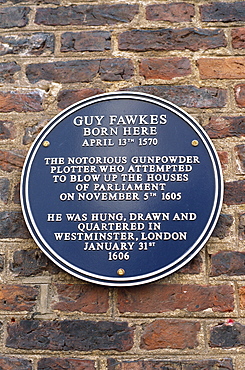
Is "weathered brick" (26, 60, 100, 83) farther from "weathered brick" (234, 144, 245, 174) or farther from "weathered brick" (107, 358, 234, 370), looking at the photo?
"weathered brick" (107, 358, 234, 370)

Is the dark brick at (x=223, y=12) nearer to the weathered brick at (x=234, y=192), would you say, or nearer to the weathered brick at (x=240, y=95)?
the weathered brick at (x=240, y=95)

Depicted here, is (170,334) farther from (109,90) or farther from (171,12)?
(171,12)

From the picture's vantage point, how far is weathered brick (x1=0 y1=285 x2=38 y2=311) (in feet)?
6.68

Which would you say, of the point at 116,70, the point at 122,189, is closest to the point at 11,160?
the point at 122,189

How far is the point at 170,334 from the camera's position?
1.95m

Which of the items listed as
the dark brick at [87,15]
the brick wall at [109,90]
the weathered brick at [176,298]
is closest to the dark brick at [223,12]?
the brick wall at [109,90]

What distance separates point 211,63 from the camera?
2268 mm

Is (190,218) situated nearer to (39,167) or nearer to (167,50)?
(39,167)

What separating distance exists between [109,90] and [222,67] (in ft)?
1.90

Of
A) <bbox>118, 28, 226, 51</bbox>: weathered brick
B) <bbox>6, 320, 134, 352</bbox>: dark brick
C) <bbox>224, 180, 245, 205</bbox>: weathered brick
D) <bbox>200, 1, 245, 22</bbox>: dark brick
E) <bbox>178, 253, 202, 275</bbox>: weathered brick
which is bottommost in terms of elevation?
<bbox>6, 320, 134, 352</bbox>: dark brick

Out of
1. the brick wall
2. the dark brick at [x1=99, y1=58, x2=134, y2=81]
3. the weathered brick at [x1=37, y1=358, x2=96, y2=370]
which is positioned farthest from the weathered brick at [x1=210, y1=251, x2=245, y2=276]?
the dark brick at [x1=99, y1=58, x2=134, y2=81]

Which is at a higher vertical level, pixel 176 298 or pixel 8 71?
pixel 8 71

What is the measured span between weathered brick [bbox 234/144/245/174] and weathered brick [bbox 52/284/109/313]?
0.84 metres

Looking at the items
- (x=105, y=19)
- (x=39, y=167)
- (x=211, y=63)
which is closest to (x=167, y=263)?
(x=39, y=167)
